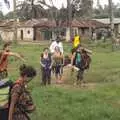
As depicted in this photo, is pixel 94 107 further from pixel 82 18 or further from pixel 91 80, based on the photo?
pixel 82 18

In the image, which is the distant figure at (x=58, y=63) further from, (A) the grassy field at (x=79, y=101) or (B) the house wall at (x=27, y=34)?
(B) the house wall at (x=27, y=34)

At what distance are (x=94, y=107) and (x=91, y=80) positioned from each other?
293 inches

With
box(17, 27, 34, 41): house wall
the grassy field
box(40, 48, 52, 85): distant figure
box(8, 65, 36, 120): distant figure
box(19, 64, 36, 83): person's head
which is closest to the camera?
box(8, 65, 36, 120): distant figure

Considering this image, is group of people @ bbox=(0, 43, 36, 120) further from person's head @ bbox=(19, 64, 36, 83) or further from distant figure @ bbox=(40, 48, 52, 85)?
distant figure @ bbox=(40, 48, 52, 85)

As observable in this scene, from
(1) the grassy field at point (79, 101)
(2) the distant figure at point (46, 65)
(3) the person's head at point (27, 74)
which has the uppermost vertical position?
(3) the person's head at point (27, 74)

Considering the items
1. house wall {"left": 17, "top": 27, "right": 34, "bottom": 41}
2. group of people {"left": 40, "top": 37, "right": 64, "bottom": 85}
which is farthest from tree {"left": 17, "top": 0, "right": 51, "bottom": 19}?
group of people {"left": 40, "top": 37, "right": 64, "bottom": 85}

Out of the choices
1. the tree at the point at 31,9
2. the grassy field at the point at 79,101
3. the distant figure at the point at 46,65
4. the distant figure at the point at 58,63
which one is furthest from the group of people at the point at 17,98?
the tree at the point at 31,9

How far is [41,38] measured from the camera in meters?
79.1

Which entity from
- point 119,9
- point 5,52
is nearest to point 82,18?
point 119,9

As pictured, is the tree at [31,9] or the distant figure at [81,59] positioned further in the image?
the tree at [31,9]

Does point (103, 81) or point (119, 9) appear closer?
point (103, 81)

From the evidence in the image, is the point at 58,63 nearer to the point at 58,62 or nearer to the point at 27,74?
the point at 58,62

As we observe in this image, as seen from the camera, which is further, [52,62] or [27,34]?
[27,34]

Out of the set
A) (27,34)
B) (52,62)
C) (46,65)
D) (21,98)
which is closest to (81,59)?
(52,62)
